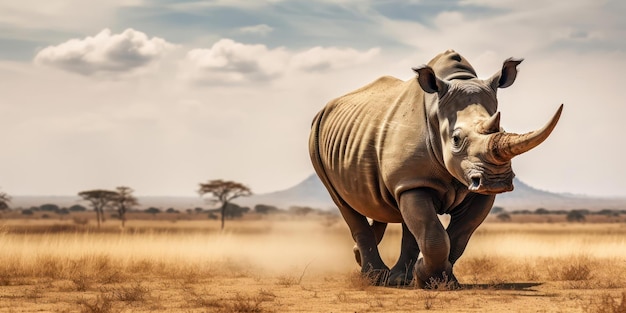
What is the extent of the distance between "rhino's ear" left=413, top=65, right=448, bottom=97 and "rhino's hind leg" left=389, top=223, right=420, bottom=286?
94.3 inches

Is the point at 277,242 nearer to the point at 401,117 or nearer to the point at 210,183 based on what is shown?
the point at 401,117

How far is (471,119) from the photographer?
10234 mm

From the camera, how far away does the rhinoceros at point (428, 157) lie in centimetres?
970

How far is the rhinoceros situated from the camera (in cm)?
970

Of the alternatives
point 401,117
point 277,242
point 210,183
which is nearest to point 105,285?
point 401,117

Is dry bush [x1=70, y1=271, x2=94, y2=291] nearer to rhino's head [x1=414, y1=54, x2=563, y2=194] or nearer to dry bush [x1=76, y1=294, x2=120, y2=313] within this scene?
dry bush [x1=76, y1=294, x2=120, y2=313]

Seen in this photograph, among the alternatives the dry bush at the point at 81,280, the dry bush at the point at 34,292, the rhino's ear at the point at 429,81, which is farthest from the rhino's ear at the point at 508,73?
the dry bush at the point at 34,292

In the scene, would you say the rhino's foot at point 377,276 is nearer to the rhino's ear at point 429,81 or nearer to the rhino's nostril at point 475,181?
the rhino's ear at point 429,81

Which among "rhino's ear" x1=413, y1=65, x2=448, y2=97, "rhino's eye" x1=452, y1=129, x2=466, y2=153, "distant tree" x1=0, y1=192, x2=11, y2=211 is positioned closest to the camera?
"rhino's eye" x1=452, y1=129, x2=466, y2=153

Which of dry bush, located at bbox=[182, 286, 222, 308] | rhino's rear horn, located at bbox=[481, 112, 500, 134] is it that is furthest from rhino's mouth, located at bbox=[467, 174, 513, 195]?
dry bush, located at bbox=[182, 286, 222, 308]

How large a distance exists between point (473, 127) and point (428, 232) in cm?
155

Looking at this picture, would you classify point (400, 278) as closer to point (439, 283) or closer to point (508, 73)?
point (439, 283)

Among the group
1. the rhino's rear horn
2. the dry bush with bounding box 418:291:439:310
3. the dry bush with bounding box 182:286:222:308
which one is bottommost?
the dry bush with bounding box 182:286:222:308

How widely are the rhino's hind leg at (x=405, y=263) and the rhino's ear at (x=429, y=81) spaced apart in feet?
7.86
